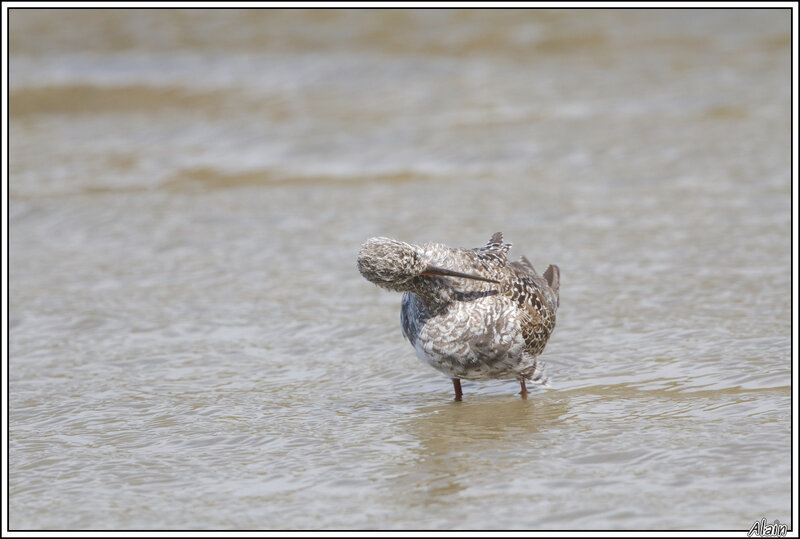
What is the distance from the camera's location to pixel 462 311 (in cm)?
549

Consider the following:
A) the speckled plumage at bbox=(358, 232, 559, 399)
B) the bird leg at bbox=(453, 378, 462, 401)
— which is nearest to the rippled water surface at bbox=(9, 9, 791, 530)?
the bird leg at bbox=(453, 378, 462, 401)

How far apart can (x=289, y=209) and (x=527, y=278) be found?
433cm

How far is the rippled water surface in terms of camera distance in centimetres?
454

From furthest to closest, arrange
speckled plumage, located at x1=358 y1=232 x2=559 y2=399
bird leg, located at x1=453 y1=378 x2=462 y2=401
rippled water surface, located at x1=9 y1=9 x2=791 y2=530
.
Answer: bird leg, located at x1=453 y1=378 x2=462 y2=401 → speckled plumage, located at x1=358 y1=232 x2=559 y2=399 → rippled water surface, located at x1=9 y1=9 x2=791 y2=530

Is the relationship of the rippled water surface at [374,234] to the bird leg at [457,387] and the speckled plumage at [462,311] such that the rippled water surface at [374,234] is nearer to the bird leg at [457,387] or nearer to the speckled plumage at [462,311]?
the bird leg at [457,387]

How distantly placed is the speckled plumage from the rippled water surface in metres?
0.26

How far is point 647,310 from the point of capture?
6.79m

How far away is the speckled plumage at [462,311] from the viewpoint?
527cm

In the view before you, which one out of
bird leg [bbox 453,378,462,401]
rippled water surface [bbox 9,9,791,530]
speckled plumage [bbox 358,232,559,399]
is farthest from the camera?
bird leg [bbox 453,378,462,401]

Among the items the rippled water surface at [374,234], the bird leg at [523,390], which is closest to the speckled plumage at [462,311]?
the bird leg at [523,390]

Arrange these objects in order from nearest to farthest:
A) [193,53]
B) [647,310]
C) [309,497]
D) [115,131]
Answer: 1. [309,497]
2. [647,310]
3. [115,131]
4. [193,53]

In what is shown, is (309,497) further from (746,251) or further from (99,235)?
(99,235)

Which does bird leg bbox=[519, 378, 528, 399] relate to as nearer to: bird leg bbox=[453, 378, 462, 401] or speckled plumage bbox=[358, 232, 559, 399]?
speckled plumage bbox=[358, 232, 559, 399]

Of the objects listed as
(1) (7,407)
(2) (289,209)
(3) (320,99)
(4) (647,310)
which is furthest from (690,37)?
(1) (7,407)
